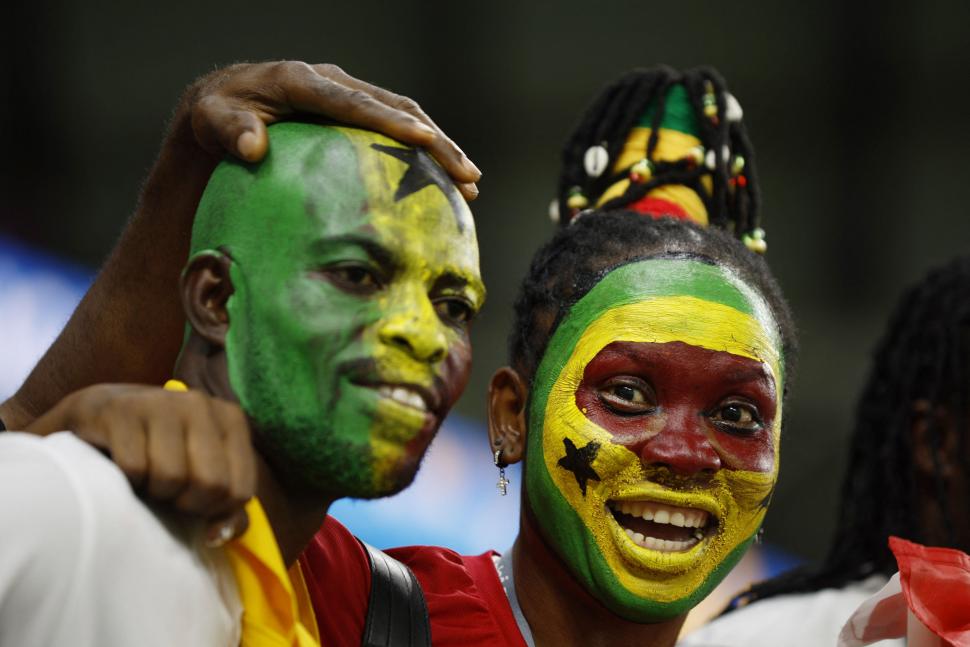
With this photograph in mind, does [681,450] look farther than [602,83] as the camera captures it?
No

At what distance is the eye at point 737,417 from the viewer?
253cm

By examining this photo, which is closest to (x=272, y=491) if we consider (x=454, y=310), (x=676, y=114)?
(x=454, y=310)

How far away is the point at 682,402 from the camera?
2512 millimetres

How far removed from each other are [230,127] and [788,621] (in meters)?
2.08

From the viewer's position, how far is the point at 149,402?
5.90 ft

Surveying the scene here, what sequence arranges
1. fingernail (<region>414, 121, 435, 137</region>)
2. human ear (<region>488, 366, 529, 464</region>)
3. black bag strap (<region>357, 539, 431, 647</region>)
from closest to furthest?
1. fingernail (<region>414, 121, 435, 137</region>)
2. black bag strap (<region>357, 539, 431, 647</region>)
3. human ear (<region>488, 366, 529, 464</region>)

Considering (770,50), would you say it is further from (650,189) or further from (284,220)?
(284,220)

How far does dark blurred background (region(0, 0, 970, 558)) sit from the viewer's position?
7.08 metres

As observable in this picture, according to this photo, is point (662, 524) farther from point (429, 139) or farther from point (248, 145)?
point (248, 145)

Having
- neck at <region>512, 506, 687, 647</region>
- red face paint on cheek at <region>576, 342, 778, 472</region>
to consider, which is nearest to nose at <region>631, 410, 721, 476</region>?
red face paint on cheek at <region>576, 342, 778, 472</region>

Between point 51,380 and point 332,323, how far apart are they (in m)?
0.87

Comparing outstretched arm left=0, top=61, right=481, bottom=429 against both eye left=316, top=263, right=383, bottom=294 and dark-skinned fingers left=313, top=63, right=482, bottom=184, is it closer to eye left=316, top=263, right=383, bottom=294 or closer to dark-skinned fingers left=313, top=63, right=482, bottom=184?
dark-skinned fingers left=313, top=63, right=482, bottom=184

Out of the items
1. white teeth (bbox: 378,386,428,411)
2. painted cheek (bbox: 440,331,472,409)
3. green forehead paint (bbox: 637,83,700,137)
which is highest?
green forehead paint (bbox: 637,83,700,137)

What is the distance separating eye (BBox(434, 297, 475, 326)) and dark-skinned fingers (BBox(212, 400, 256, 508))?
13.5 inches
